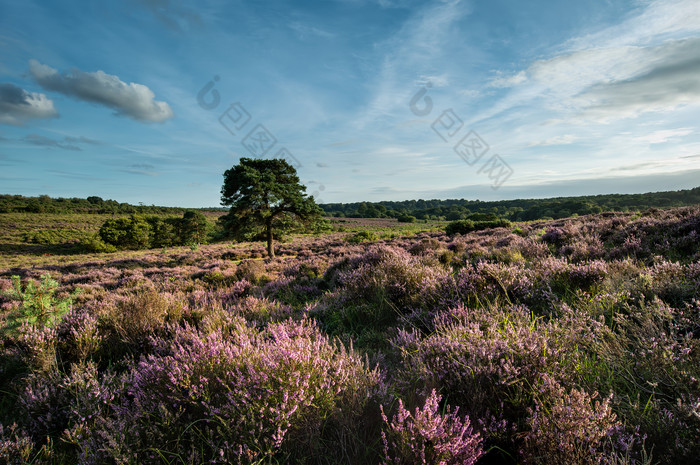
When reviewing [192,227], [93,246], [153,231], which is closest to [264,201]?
[93,246]

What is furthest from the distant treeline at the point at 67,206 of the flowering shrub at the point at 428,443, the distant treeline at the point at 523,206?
the flowering shrub at the point at 428,443

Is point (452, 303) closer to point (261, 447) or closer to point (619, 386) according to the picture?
point (619, 386)

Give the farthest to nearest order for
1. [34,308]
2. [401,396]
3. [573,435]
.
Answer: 1. [34,308]
2. [401,396]
3. [573,435]

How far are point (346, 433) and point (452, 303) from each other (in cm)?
254

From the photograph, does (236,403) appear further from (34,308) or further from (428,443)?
(34,308)

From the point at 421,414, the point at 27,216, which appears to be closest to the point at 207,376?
the point at 421,414

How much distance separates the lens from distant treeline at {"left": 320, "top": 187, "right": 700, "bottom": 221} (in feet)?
167

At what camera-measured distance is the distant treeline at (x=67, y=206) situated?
105062 mm

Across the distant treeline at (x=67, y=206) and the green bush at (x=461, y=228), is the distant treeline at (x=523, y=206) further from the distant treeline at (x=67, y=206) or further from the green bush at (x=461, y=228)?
the distant treeline at (x=67, y=206)

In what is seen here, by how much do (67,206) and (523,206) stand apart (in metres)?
193

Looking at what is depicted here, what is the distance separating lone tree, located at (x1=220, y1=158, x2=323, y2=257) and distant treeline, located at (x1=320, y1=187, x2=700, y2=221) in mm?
28282

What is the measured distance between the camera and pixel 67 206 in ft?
411

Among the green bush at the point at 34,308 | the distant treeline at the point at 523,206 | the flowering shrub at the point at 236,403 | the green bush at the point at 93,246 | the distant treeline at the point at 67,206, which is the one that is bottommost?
the green bush at the point at 93,246

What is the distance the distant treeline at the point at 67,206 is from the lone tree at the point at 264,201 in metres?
118
